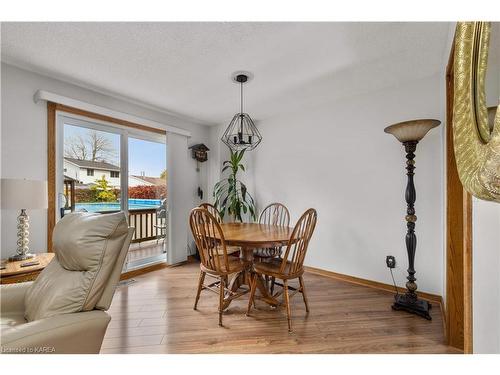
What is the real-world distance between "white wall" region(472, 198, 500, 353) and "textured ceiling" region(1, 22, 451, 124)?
5.12 ft

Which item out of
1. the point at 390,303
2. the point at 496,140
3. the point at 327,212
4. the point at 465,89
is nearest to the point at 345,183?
the point at 327,212

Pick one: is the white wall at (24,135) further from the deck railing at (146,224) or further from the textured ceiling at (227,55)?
the deck railing at (146,224)

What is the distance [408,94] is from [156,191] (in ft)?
11.9

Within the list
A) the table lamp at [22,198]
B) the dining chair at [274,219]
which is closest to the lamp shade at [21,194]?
the table lamp at [22,198]

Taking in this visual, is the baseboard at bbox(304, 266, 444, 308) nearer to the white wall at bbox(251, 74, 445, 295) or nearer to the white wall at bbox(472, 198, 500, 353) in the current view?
the white wall at bbox(251, 74, 445, 295)

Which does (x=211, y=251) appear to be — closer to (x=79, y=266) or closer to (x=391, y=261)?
(x=79, y=266)

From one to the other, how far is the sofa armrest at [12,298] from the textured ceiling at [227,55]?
5.88ft

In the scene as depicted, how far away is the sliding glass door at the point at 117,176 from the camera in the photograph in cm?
275

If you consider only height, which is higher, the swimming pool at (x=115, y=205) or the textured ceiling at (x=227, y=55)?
the textured ceiling at (x=227, y=55)

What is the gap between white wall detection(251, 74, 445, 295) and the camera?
2.48 m

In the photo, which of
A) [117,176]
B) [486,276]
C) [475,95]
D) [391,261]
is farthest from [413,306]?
[117,176]

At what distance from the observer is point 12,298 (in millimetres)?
1325

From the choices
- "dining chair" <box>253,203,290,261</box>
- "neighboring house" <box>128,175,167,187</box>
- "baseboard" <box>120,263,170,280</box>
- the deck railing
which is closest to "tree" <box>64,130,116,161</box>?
"neighboring house" <box>128,175,167,187</box>

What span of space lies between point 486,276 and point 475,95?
57 cm
